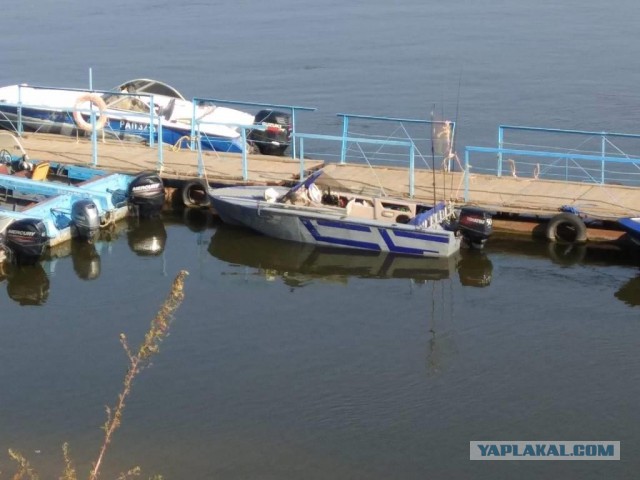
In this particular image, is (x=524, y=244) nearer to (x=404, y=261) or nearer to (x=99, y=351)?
(x=404, y=261)

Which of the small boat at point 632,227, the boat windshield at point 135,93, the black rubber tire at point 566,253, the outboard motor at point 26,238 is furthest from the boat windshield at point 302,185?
the boat windshield at point 135,93

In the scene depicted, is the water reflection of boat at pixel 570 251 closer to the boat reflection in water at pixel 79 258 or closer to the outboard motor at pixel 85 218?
the boat reflection in water at pixel 79 258

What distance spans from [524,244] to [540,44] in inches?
1008

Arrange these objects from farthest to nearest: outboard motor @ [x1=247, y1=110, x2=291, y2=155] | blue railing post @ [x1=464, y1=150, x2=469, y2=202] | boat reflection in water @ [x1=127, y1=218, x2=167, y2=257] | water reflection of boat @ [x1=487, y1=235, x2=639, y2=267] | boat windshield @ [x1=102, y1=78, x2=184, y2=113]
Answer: boat windshield @ [x1=102, y1=78, x2=184, y2=113] < outboard motor @ [x1=247, y1=110, x2=291, y2=155] < boat reflection in water @ [x1=127, y1=218, x2=167, y2=257] < blue railing post @ [x1=464, y1=150, x2=469, y2=202] < water reflection of boat @ [x1=487, y1=235, x2=639, y2=267]

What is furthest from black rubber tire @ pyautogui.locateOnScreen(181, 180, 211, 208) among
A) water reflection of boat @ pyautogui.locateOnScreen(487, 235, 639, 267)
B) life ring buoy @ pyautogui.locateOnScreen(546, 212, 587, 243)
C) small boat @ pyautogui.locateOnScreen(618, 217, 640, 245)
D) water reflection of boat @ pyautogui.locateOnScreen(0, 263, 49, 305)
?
small boat @ pyautogui.locateOnScreen(618, 217, 640, 245)

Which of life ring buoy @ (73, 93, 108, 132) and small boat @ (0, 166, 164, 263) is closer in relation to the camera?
small boat @ (0, 166, 164, 263)

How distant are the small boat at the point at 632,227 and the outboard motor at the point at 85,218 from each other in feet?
32.4

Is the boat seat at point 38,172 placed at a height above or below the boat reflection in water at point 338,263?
above

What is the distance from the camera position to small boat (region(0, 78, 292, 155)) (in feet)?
91.5

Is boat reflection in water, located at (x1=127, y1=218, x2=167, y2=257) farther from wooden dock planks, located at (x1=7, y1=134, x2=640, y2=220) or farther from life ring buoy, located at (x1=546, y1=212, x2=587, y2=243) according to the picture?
life ring buoy, located at (x1=546, y1=212, x2=587, y2=243)

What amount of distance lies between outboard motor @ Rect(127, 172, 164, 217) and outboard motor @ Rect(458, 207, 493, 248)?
631cm

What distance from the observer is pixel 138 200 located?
2317 cm

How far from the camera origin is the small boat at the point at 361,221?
68.3ft

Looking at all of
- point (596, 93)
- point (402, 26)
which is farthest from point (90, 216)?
point (402, 26)
